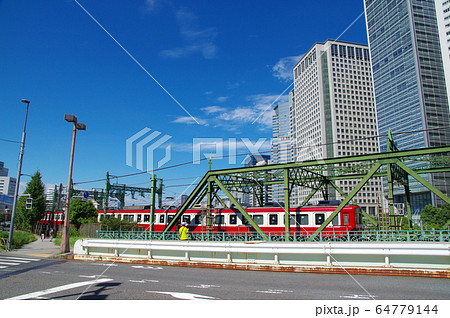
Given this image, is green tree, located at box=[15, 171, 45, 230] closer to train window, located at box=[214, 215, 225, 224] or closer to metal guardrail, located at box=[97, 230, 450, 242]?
metal guardrail, located at box=[97, 230, 450, 242]

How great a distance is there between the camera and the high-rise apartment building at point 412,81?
11881 cm

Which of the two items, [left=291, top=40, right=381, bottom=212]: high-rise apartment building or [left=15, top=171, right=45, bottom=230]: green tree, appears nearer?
[left=15, top=171, right=45, bottom=230]: green tree

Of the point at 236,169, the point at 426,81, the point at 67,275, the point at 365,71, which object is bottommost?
the point at 67,275

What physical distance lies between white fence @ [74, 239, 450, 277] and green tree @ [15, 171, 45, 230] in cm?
3456

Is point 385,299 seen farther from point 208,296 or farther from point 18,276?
point 18,276

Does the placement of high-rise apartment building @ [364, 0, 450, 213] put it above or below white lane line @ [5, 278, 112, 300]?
above

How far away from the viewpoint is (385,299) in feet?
23.9

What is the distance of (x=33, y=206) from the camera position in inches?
1795

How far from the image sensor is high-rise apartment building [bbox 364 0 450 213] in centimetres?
11881

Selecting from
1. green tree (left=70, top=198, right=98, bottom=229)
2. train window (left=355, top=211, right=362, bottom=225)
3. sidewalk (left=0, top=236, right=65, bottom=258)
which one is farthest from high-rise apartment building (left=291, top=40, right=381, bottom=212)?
sidewalk (left=0, top=236, right=65, bottom=258)

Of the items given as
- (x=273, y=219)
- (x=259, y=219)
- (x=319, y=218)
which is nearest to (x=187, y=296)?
(x=319, y=218)

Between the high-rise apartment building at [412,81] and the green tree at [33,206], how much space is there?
120 m
